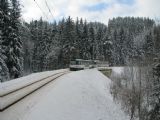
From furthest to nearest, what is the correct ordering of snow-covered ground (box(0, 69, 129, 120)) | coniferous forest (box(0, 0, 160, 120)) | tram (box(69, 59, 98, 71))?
tram (box(69, 59, 98, 71))
coniferous forest (box(0, 0, 160, 120))
snow-covered ground (box(0, 69, 129, 120))

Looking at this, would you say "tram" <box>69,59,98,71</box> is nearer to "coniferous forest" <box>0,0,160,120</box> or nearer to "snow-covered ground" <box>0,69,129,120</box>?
"coniferous forest" <box>0,0,160,120</box>

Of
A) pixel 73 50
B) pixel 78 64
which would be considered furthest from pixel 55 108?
pixel 73 50

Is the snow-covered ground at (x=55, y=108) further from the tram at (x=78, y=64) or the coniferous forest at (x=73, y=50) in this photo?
the tram at (x=78, y=64)

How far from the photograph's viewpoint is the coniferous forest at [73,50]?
2844 cm

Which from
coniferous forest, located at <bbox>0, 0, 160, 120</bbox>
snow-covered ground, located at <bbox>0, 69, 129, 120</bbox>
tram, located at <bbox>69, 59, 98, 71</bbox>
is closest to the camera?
snow-covered ground, located at <bbox>0, 69, 129, 120</bbox>

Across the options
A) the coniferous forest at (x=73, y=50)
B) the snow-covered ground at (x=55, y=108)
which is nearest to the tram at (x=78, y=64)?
the coniferous forest at (x=73, y=50)

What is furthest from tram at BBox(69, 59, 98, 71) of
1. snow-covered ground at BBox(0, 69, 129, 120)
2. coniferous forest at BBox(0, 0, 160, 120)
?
snow-covered ground at BBox(0, 69, 129, 120)

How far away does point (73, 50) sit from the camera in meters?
68.6

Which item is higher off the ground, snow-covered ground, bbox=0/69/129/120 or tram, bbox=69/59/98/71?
tram, bbox=69/59/98/71

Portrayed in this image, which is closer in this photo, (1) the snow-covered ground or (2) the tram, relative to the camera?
(1) the snow-covered ground

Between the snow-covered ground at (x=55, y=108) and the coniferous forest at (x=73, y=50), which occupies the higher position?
the coniferous forest at (x=73, y=50)

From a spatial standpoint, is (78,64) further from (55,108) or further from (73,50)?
(55,108)

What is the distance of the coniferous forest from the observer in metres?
28.4

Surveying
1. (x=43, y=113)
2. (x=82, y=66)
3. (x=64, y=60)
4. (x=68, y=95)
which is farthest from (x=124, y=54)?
(x=43, y=113)
